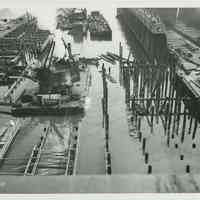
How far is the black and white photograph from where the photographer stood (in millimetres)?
5848

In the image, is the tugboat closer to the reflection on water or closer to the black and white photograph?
the black and white photograph

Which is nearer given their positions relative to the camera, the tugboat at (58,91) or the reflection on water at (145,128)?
the reflection on water at (145,128)

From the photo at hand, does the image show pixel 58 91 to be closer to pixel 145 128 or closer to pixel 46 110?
pixel 46 110

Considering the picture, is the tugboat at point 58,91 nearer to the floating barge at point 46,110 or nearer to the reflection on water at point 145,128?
the floating barge at point 46,110

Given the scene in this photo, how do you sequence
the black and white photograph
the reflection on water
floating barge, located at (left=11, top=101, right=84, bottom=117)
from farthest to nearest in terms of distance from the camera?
floating barge, located at (left=11, top=101, right=84, bottom=117)
the reflection on water
the black and white photograph

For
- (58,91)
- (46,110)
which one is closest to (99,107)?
(58,91)

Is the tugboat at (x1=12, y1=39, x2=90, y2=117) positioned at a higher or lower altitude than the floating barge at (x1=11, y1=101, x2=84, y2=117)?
higher

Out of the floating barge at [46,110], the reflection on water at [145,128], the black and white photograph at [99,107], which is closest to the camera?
the black and white photograph at [99,107]

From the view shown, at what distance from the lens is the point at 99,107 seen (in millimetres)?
9305

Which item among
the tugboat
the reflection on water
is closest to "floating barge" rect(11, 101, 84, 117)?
the tugboat

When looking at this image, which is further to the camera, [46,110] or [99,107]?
[99,107]

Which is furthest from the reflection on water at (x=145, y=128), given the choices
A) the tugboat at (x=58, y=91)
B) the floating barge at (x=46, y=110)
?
the tugboat at (x=58, y=91)

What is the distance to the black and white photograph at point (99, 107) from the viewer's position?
585 centimetres

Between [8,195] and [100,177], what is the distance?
5.51 feet
